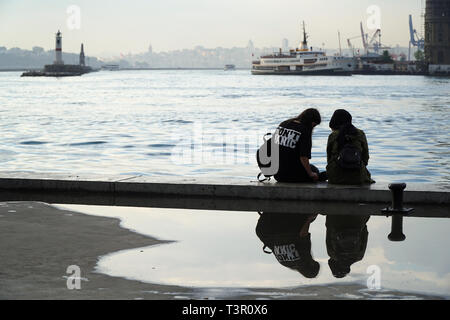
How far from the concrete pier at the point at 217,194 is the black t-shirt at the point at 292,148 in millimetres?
161

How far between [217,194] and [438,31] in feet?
514

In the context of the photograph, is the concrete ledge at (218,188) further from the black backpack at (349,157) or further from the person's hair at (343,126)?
the person's hair at (343,126)

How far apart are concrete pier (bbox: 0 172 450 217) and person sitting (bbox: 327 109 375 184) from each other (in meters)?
0.17

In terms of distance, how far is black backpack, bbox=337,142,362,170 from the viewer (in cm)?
796

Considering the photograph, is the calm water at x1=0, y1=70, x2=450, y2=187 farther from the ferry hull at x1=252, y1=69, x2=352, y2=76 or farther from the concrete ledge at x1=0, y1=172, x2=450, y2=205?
the ferry hull at x1=252, y1=69, x2=352, y2=76

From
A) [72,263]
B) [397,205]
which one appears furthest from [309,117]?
[72,263]

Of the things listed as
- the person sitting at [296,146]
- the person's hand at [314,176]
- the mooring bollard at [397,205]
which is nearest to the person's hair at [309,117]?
the person sitting at [296,146]

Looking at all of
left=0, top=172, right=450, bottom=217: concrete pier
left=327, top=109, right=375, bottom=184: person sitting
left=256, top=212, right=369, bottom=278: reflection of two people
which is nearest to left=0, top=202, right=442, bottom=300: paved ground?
left=256, top=212, right=369, bottom=278: reflection of two people

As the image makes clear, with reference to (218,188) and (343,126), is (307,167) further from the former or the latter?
(218,188)

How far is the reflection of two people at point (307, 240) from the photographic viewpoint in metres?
5.46
